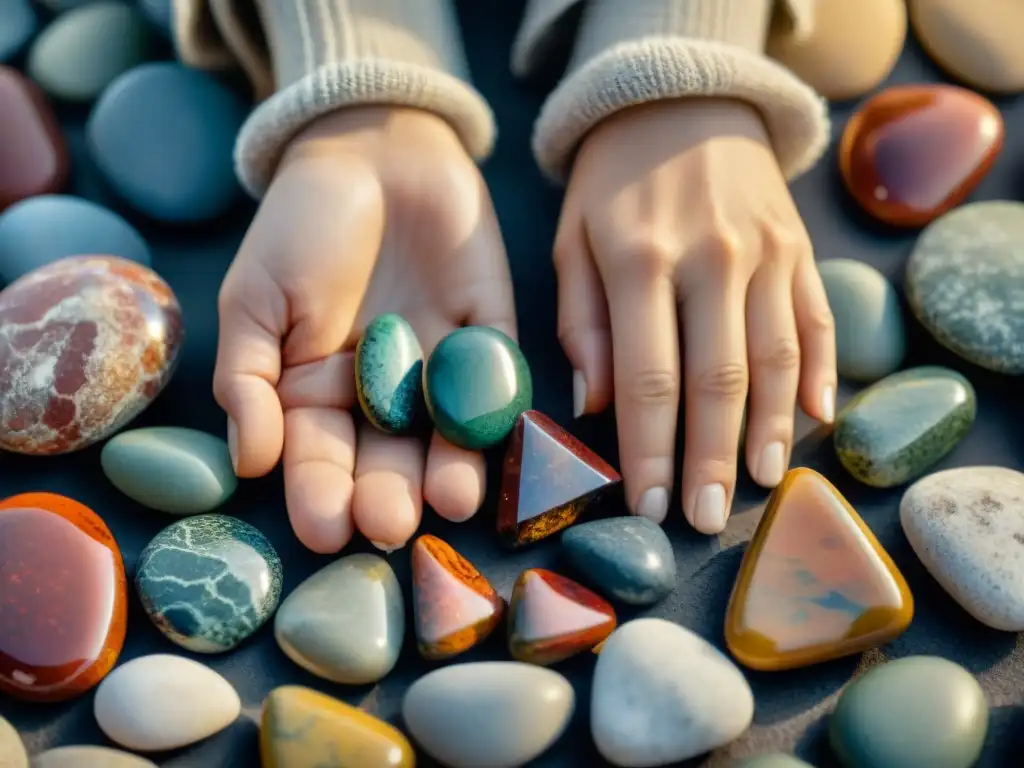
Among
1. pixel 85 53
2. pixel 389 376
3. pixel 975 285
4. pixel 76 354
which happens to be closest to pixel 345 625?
pixel 389 376

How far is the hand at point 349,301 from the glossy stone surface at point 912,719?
286 millimetres

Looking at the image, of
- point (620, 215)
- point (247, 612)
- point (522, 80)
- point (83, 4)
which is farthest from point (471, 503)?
point (83, 4)

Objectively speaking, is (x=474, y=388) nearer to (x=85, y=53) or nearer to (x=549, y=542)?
(x=549, y=542)

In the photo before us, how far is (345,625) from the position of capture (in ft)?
1.97

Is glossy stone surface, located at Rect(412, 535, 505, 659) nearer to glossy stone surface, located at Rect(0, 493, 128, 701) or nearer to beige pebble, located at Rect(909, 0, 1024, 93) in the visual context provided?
glossy stone surface, located at Rect(0, 493, 128, 701)

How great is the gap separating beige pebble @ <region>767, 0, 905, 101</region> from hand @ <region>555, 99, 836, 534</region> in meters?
0.16

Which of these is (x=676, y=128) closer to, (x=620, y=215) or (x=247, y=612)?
(x=620, y=215)

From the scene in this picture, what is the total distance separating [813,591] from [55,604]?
495 mm

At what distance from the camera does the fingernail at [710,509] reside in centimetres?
67

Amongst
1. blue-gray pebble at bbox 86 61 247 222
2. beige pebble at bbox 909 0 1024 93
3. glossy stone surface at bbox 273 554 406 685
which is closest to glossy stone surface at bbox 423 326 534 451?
glossy stone surface at bbox 273 554 406 685

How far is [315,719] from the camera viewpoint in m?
0.56

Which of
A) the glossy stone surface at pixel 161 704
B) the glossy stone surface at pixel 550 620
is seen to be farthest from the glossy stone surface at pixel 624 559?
the glossy stone surface at pixel 161 704

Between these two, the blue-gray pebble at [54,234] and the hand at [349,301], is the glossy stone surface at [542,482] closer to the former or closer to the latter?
the hand at [349,301]

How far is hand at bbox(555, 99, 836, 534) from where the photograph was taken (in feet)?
2.24
